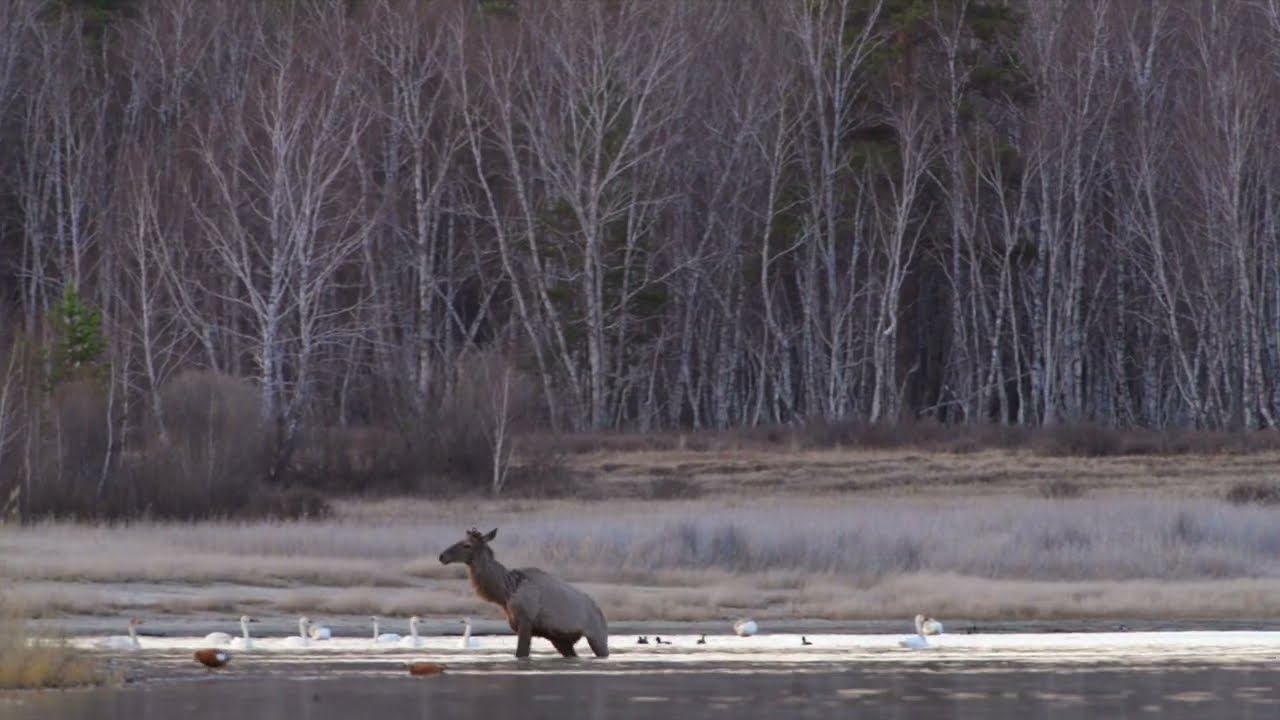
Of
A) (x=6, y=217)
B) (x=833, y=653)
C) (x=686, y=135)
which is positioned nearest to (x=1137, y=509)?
(x=833, y=653)

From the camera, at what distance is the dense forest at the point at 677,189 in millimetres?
53000

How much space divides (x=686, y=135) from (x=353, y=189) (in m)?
8.82

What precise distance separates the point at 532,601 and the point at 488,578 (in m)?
0.46

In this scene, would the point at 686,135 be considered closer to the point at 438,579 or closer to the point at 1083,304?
the point at 1083,304

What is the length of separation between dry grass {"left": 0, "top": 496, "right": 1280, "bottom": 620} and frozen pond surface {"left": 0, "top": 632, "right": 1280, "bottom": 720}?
3587mm

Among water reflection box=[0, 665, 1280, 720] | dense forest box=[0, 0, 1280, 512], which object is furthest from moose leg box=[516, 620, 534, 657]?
dense forest box=[0, 0, 1280, 512]

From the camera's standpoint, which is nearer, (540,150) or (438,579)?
(438,579)

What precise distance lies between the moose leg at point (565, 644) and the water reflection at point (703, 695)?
1.25m

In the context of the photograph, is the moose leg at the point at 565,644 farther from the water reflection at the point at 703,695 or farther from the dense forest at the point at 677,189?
the dense forest at the point at 677,189

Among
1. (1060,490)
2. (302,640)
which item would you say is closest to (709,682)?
(302,640)

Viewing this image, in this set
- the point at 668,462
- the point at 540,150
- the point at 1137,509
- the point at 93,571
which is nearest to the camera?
the point at 93,571

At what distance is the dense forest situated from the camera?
174 ft

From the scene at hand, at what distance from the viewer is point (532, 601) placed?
63.4 feet

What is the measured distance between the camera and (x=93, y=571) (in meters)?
26.7
